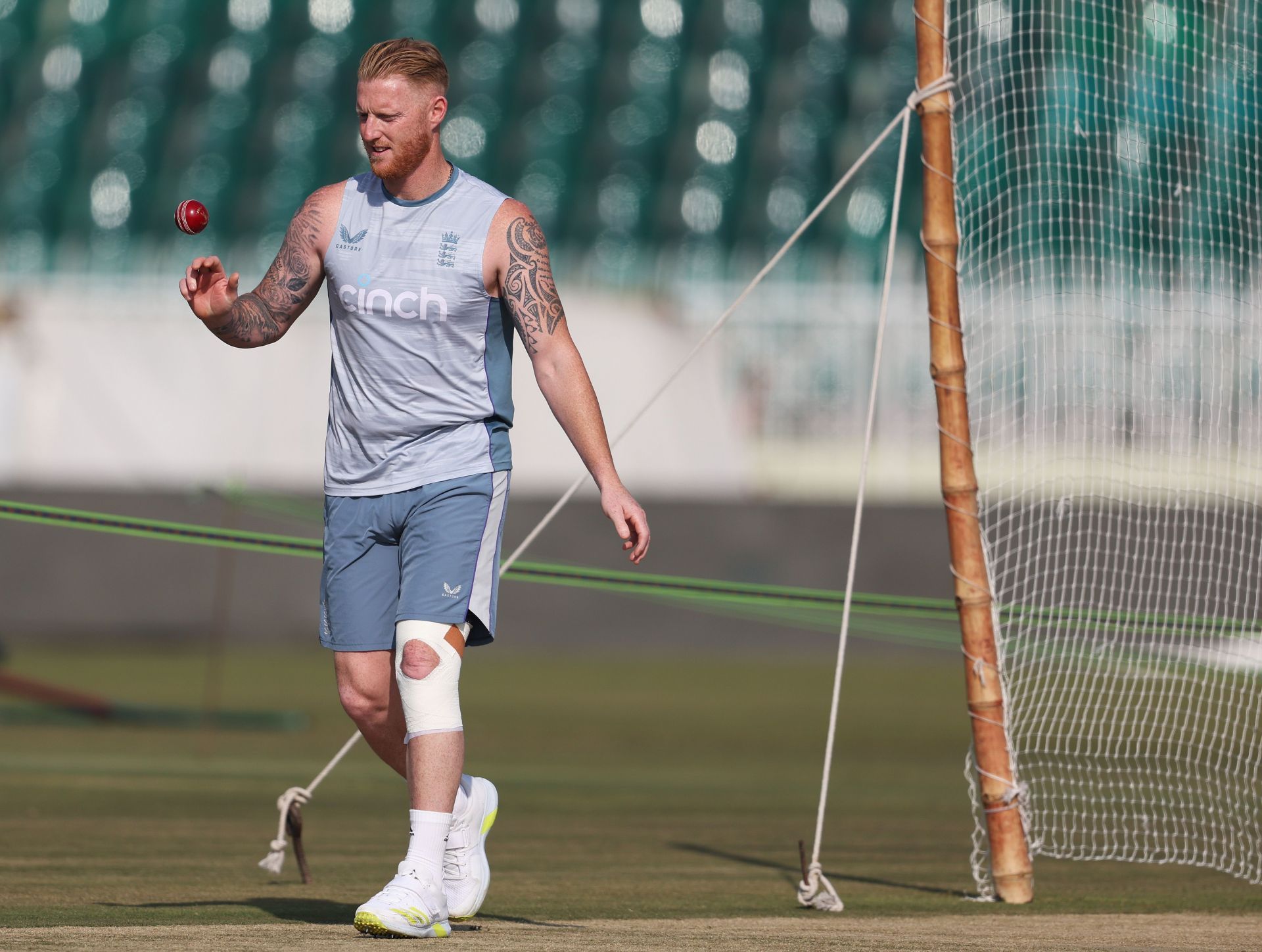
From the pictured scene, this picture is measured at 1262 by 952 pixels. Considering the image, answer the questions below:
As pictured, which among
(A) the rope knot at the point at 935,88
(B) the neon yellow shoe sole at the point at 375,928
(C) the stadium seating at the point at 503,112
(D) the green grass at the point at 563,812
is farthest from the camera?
(C) the stadium seating at the point at 503,112

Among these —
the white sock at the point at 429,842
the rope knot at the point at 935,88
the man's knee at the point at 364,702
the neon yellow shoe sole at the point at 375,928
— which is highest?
the rope knot at the point at 935,88

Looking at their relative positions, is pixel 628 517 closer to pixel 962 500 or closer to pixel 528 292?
pixel 528 292

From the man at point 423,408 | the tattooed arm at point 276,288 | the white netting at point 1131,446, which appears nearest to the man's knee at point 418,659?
the man at point 423,408

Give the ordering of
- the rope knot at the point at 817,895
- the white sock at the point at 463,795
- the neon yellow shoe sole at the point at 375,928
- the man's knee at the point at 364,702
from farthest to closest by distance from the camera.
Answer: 1. the rope knot at the point at 817,895
2. the white sock at the point at 463,795
3. the man's knee at the point at 364,702
4. the neon yellow shoe sole at the point at 375,928

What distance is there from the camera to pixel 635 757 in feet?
36.6

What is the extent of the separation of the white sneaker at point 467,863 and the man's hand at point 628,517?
36.4 inches

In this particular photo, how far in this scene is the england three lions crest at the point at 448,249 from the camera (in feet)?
16.7

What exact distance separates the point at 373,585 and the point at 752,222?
22713 millimetres

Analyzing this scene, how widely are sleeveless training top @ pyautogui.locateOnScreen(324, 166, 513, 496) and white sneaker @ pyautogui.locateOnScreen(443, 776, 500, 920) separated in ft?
3.07

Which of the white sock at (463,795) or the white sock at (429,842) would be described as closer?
the white sock at (429,842)

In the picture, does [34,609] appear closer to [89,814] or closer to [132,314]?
[132,314]

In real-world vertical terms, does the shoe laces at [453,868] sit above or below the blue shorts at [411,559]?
below

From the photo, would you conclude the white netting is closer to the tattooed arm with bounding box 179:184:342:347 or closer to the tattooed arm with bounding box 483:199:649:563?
the tattooed arm with bounding box 483:199:649:563

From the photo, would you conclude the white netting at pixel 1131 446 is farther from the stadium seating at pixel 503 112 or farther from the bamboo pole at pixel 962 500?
the stadium seating at pixel 503 112
